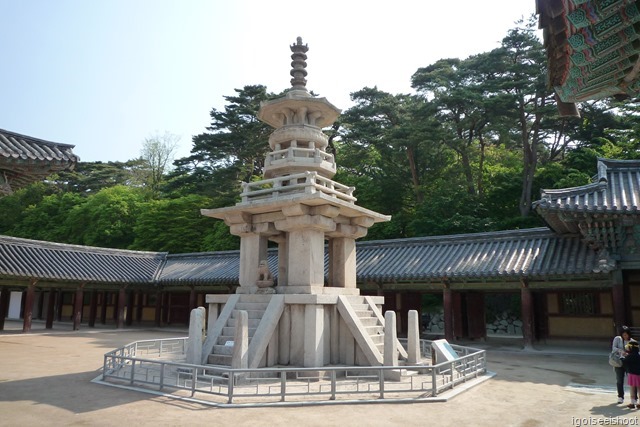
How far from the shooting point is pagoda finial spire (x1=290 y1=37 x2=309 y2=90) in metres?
14.3

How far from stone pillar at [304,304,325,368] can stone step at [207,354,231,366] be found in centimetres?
193

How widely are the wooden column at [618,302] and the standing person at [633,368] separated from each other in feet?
26.8

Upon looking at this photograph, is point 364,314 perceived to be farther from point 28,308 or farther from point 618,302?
point 28,308

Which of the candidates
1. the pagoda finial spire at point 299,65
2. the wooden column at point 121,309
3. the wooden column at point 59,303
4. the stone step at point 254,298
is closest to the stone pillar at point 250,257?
the stone step at point 254,298

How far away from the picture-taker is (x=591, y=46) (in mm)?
4887

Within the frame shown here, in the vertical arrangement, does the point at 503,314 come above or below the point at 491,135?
below

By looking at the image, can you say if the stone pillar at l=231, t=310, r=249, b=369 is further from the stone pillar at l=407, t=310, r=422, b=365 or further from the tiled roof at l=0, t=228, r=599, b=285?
the tiled roof at l=0, t=228, r=599, b=285

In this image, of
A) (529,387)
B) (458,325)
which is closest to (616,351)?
(529,387)

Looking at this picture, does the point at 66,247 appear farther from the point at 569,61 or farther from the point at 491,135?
the point at 491,135

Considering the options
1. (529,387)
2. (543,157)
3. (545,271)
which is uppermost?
(543,157)

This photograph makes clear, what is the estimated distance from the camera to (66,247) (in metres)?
27.9

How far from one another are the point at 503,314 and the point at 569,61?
87.5 feet

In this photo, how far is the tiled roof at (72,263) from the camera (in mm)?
23812

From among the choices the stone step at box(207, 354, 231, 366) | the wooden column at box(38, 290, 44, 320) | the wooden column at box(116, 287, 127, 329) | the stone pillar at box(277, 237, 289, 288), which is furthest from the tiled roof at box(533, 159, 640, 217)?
the wooden column at box(38, 290, 44, 320)
